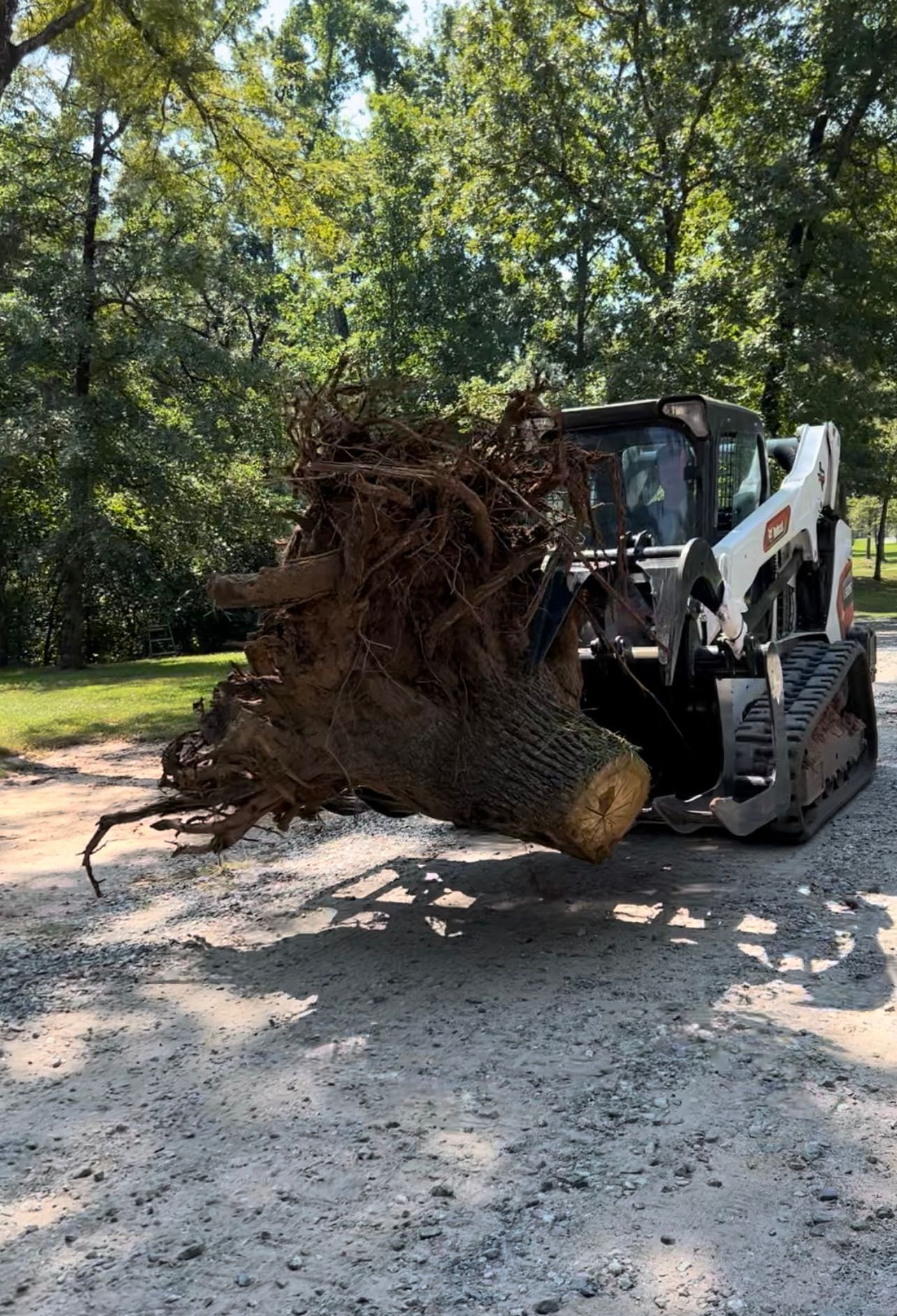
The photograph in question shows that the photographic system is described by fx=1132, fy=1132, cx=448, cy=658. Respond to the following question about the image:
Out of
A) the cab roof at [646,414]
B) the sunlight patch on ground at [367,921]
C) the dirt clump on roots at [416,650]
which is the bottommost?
the sunlight patch on ground at [367,921]

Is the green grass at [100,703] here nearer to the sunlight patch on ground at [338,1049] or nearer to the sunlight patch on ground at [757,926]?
the sunlight patch on ground at [757,926]

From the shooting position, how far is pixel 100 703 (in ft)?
48.9

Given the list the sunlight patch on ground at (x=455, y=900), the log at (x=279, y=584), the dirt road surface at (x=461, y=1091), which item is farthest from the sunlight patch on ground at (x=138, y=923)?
the log at (x=279, y=584)

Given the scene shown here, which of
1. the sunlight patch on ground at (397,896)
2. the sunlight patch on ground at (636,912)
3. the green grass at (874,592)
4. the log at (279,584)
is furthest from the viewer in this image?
the green grass at (874,592)

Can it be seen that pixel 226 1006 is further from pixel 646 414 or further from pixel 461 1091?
pixel 646 414

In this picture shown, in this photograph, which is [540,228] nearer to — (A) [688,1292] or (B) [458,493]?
(B) [458,493]

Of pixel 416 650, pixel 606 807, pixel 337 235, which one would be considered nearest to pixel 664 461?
pixel 416 650

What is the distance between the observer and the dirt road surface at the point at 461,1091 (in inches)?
110

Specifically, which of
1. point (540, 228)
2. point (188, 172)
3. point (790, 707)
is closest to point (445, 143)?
point (540, 228)

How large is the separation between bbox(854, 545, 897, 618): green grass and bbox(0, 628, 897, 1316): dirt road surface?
18253mm

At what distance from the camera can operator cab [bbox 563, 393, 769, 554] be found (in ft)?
22.0

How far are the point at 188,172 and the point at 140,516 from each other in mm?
5769

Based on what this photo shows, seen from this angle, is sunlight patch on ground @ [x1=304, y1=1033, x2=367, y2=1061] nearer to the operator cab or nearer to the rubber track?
the rubber track

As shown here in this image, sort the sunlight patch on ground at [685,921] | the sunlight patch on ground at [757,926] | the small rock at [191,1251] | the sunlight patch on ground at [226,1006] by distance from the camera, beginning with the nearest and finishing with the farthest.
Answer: the small rock at [191,1251] → the sunlight patch on ground at [226,1006] → the sunlight patch on ground at [757,926] → the sunlight patch on ground at [685,921]
